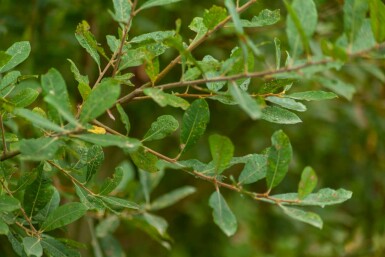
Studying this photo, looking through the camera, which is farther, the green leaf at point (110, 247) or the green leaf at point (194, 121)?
the green leaf at point (110, 247)

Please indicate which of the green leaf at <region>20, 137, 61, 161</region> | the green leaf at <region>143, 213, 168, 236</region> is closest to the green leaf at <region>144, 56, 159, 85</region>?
the green leaf at <region>20, 137, 61, 161</region>

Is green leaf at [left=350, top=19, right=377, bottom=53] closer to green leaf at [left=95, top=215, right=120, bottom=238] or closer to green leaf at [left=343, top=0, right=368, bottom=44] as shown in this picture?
green leaf at [left=343, top=0, right=368, bottom=44]

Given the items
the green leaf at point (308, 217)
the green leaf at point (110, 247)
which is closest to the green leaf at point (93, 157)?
the green leaf at point (308, 217)

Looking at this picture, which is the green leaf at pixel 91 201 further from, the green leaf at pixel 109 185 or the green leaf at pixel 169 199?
the green leaf at pixel 169 199

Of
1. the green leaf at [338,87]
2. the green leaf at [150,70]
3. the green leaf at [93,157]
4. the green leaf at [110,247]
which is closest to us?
the green leaf at [338,87]

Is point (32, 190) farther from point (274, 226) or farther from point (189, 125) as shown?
point (274, 226)

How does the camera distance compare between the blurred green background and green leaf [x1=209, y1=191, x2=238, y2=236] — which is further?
the blurred green background
